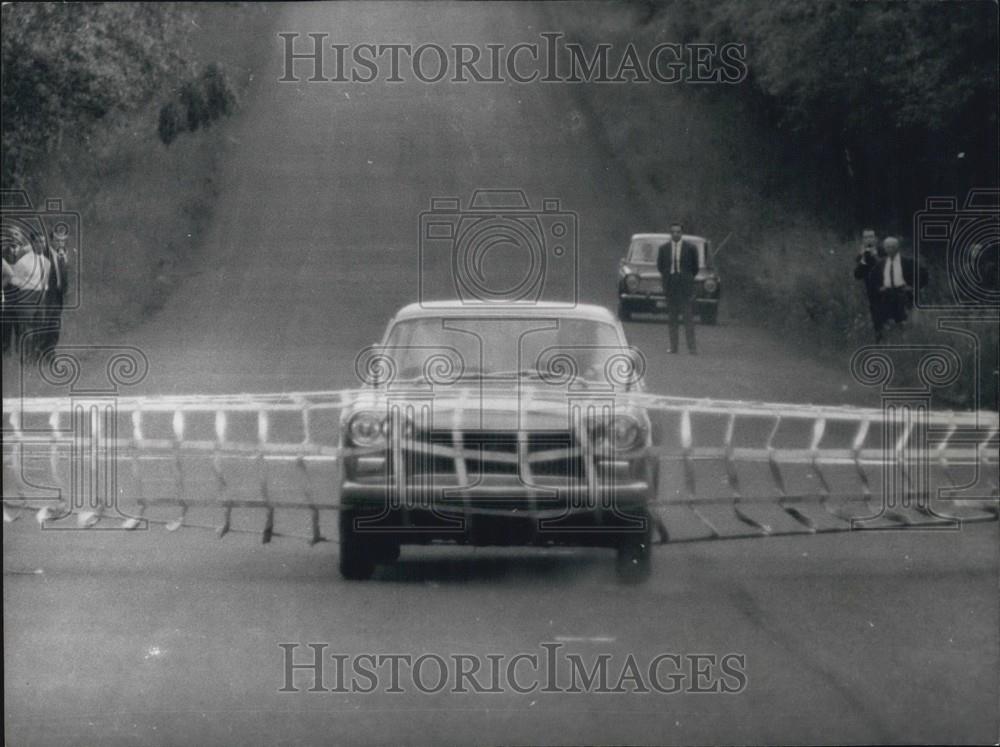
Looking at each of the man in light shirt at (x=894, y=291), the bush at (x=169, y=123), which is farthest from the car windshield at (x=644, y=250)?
the bush at (x=169, y=123)

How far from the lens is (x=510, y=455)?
6797 mm

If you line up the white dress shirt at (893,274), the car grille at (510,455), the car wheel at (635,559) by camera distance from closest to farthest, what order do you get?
the car grille at (510,455), the car wheel at (635,559), the white dress shirt at (893,274)

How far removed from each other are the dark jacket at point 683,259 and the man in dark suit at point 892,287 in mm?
541

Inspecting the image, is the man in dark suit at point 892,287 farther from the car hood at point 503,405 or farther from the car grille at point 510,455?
the car grille at point 510,455

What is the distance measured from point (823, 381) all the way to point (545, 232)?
3.10 ft

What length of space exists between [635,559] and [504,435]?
55 cm

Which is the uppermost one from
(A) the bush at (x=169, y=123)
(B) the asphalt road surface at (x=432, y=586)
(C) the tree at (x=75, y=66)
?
(C) the tree at (x=75, y=66)

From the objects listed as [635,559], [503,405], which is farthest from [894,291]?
[503,405]

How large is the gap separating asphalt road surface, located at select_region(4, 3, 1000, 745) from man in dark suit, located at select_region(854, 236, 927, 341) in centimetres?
25

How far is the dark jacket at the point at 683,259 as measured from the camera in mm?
6965

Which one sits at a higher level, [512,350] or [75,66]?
[75,66]

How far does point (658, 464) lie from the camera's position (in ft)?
22.5

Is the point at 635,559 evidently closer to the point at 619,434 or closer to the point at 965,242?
the point at 619,434

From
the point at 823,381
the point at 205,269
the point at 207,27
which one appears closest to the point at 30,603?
the point at 205,269
